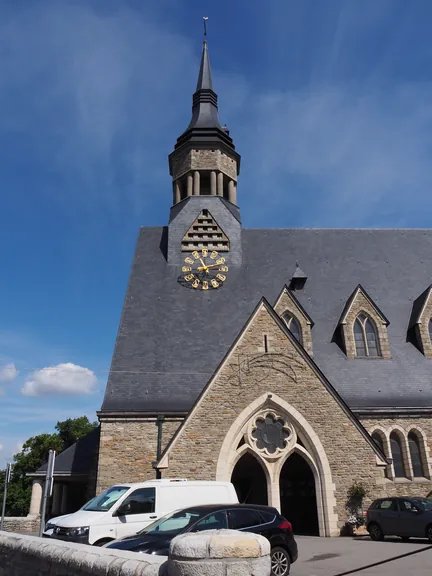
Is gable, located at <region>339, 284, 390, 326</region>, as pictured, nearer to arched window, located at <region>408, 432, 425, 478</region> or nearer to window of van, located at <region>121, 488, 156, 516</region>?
arched window, located at <region>408, 432, 425, 478</region>

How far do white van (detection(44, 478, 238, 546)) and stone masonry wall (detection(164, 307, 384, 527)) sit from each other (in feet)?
9.80

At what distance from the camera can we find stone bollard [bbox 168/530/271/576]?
9.84 feet

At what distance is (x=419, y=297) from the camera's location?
20234 mm

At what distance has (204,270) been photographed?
834 inches

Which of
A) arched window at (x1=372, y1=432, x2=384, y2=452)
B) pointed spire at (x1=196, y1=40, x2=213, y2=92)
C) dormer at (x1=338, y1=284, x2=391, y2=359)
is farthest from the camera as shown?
pointed spire at (x1=196, y1=40, x2=213, y2=92)

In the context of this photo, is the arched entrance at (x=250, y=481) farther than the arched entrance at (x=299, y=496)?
Yes

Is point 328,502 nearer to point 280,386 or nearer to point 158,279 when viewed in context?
point 280,386

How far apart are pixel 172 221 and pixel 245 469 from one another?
1189 cm

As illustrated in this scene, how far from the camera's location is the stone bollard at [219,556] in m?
3.00

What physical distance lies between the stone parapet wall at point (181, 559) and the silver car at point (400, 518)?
9.47 meters

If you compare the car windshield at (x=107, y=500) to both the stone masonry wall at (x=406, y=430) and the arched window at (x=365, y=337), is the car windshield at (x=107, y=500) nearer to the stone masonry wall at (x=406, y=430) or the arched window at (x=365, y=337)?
the stone masonry wall at (x=406, y=430)

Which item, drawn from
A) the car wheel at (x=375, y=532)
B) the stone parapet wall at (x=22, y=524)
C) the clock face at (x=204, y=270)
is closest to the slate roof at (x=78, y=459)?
the stone parapet wall at (x=22, y=524)

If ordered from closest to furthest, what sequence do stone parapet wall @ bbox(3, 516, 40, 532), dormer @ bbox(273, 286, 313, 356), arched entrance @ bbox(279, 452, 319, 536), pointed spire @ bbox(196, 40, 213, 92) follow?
1. arched entrance @ bbox(279, 452, 319, 536)
2. stone parapet wall @ bbox(3, 516, 40, 532)
3. dormer @ bbox(273, 286, 313, 356)
4. pointed spire @ bbox(196, 40, 213, 92)

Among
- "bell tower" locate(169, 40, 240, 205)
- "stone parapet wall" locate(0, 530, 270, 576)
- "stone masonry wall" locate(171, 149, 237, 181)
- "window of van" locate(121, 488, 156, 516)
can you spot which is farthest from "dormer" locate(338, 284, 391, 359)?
"stone parapet wall" locate(0, 530, 270, 576)
